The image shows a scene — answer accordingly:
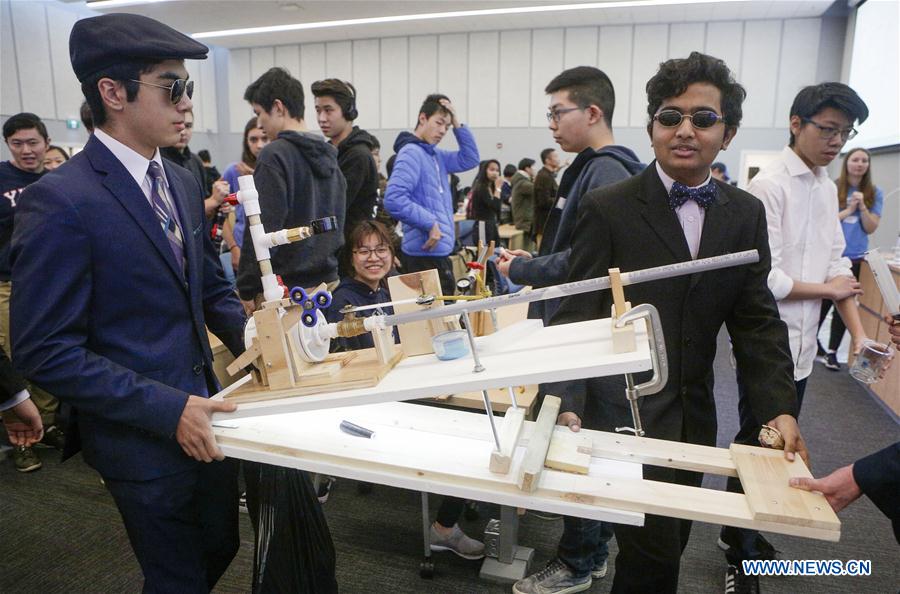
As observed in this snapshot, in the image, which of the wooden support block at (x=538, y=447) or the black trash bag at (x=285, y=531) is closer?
the wooden support block at (x=538, y=447)

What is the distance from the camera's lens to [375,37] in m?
12.0

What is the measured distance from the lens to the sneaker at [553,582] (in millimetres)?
2037

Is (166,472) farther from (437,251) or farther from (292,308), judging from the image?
(437,251)

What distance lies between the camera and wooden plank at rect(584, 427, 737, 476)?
117 centimetres

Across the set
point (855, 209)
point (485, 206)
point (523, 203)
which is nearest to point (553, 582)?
point (855, 209)

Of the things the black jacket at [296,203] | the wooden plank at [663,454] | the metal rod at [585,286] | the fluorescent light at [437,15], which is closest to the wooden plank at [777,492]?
the wooden plank at [663,454]

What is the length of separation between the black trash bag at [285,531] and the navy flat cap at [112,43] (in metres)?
0.98

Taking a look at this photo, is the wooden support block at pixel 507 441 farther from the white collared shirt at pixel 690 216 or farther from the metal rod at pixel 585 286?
the white collared shirt at pixel 690 216

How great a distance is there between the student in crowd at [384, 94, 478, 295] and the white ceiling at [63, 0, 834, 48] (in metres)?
6.97

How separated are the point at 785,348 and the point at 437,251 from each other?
2.35 meters

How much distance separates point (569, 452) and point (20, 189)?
334 centimetres

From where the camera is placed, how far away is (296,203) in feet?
8.07

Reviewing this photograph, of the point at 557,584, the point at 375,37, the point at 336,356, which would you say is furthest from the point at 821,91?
the point at 375,37

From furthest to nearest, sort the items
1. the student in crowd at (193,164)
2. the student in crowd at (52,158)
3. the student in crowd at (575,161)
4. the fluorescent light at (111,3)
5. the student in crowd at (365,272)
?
the fluorescent light at (111,3), the student in crowd at (52,158), the student in crowd at (193,164), the student in crowd at (365,272), the student in crowd at (575,161)
